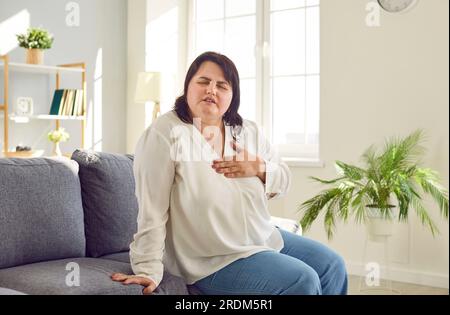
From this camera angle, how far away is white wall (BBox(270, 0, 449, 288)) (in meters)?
3.56

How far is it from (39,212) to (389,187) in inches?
82.0

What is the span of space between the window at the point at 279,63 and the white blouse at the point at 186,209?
2512 millimetres

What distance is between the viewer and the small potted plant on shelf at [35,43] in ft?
13.8

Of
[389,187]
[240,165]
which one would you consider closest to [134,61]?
[389,187]

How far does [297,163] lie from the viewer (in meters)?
4.10

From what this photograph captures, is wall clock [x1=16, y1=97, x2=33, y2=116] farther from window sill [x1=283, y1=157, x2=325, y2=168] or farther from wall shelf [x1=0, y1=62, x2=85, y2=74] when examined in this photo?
window sill [x1=283, y1=157, x2=325, y2=168]

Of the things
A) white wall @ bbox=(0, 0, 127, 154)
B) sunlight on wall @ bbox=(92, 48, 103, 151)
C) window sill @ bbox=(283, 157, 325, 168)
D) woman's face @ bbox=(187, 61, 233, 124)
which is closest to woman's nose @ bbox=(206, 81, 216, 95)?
woman's face @ bbox=(187, 61, 233, 124)

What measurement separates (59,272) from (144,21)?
3513 mm

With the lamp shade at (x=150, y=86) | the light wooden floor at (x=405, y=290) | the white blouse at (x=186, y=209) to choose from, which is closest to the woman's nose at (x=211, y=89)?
the white blouse at (x=186, y=209)

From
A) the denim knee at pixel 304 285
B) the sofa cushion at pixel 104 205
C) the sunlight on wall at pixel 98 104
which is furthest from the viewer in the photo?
the sunlight on wall at pixel 98 104

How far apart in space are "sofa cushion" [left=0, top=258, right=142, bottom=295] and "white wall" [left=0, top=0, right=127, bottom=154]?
2.70m

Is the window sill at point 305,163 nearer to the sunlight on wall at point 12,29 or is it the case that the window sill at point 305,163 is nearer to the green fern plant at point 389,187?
the green fern plant at point 389,187

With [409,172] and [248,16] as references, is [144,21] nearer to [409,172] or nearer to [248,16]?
[248,16]
